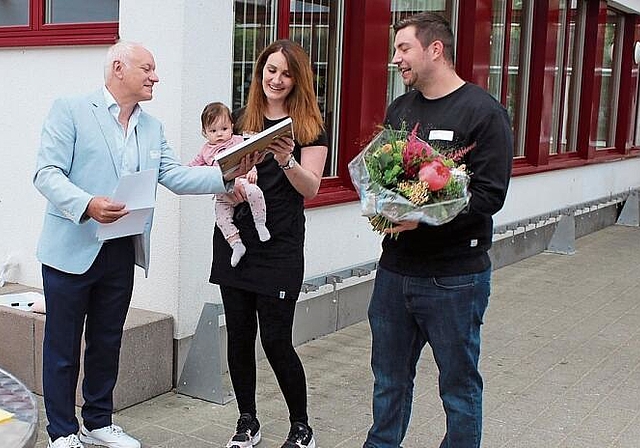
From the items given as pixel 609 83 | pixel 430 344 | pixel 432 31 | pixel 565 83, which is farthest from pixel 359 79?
pixel 609 83

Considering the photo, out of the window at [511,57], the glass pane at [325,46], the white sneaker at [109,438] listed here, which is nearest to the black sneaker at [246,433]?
Result: the white sneaker at [109,438]

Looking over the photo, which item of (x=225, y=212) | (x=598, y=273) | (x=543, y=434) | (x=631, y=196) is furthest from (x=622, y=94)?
(x=225, y=212)

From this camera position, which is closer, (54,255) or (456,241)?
(456,241)

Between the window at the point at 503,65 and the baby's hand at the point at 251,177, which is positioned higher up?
the window at the point at 503,65

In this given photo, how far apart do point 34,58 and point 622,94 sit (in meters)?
10.4

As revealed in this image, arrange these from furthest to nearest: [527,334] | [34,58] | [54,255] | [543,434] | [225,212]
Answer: [527,334], [34,58], [543,434], [225,212], [54,255]

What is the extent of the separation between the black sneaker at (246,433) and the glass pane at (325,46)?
2.70 meters

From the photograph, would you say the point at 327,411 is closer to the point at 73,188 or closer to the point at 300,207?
the point at 300,207

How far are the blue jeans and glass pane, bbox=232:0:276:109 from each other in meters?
2.29

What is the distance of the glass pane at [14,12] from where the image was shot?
5551 mm

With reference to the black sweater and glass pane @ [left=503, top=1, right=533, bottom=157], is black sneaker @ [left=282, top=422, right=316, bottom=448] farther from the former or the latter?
glass pane @ [left=503, top=1, right=533, bottom=157]

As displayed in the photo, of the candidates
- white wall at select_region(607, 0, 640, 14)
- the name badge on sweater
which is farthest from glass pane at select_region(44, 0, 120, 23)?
white wall at select_region(607, 0, 640, 14)

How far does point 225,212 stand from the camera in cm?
398

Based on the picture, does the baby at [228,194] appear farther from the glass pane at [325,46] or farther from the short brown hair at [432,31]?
the glass pane at [325,46]
